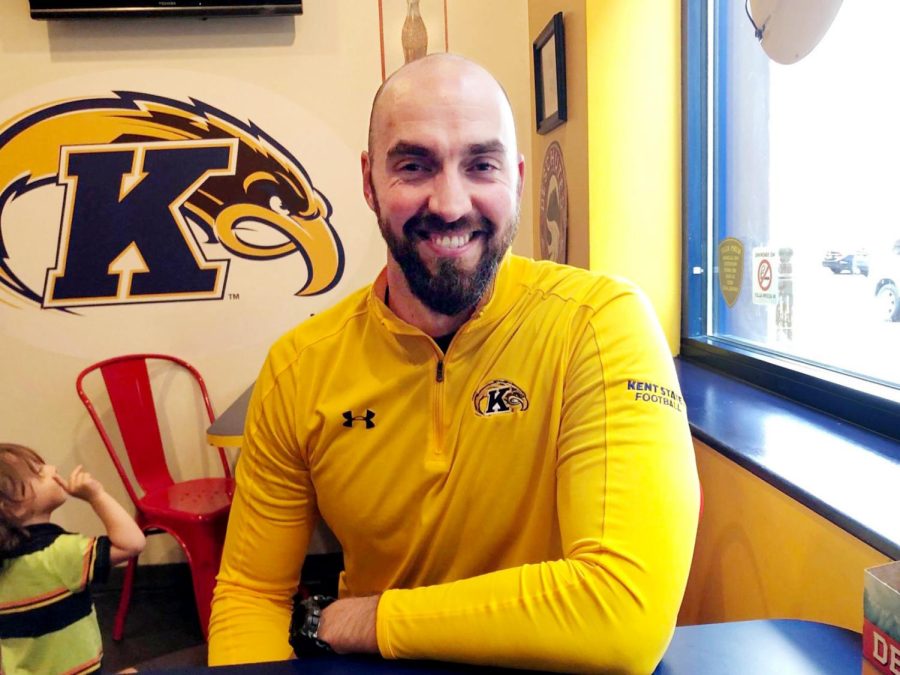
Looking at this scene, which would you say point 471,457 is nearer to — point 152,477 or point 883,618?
point 883,618

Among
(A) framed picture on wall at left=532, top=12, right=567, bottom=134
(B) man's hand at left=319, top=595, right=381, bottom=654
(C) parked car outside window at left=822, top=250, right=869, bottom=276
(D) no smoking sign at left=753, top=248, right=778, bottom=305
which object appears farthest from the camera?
(A) framed picture on wall at left=532, top=12, right=567, bottom=134

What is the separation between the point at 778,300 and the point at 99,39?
263cm

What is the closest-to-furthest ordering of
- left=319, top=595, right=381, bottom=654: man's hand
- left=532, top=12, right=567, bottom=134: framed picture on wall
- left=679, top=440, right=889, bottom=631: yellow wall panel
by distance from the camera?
left=319, top=595, right=381, bottom=654: man's hand, left=679, top=440, right=889, bottom=631: yellow wall panel, left=532, top=12, right=567, bottom=134: framed picture on wall

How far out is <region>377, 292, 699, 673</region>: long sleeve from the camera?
0.77 m

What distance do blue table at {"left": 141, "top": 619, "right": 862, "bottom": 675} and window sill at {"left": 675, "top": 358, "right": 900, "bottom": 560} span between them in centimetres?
25

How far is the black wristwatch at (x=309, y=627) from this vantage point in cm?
89

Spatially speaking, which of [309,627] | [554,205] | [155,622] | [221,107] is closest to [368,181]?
[309,627]

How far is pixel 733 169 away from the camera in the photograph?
213 centimetres

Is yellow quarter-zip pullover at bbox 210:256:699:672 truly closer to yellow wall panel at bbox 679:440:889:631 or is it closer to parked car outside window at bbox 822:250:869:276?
yellow wall panel at bbox 679:440:889:631

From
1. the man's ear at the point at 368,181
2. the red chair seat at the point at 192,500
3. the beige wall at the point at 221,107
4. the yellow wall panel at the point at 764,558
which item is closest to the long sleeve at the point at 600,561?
the yellow wall panel at the point at 764,558

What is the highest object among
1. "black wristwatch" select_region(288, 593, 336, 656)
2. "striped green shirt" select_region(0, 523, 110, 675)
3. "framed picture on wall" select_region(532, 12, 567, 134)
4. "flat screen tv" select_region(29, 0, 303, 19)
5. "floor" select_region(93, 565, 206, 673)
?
"flat screen tv" select_region(29, 0, 303, 19)

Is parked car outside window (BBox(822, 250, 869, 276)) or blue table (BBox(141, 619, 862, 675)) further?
parked car outside window (BBox(822, 250, 869, 276))

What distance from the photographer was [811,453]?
4.28ft

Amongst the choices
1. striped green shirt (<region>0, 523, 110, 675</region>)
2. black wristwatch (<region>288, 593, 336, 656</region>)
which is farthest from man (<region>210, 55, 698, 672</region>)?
striped green shirt (<region>0, 523, 110, 675</region>)
